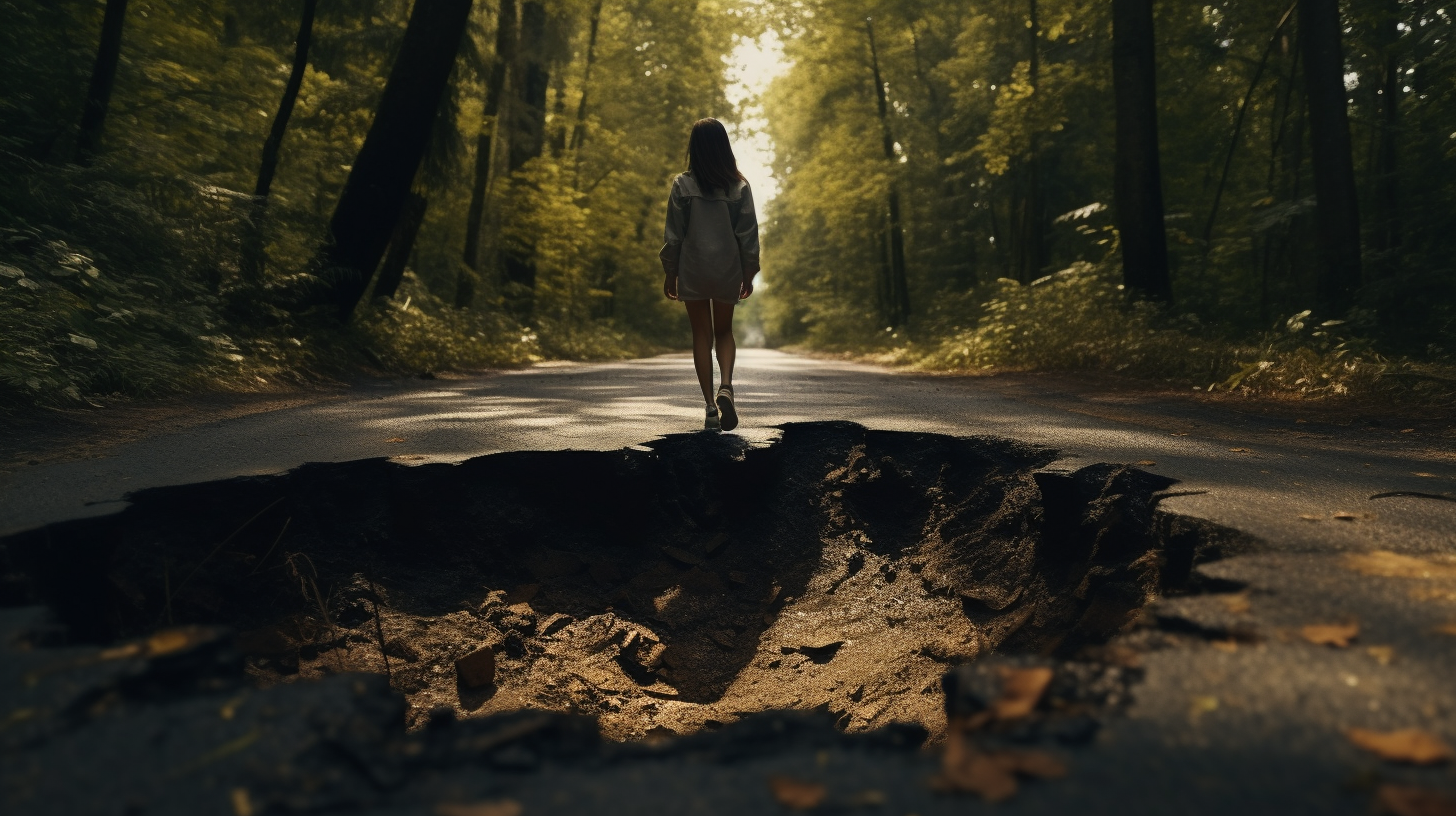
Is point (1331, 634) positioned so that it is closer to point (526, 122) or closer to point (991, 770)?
point (991, 770)

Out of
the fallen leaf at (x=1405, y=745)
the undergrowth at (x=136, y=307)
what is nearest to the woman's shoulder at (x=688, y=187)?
the undergrowth at (x=136, y=307)

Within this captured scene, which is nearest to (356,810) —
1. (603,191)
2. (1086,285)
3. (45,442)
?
(45,442)

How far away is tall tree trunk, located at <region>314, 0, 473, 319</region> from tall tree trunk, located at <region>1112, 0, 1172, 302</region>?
8.45m

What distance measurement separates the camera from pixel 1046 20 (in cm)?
1481

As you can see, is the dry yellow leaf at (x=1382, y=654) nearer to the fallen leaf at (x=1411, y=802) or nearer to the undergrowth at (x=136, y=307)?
the fallen leaf at (x=1411, y=802)

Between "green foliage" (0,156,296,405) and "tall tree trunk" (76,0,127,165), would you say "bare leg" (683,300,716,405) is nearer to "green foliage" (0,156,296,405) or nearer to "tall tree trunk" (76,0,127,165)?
"green foliage" (0,156,296,405)

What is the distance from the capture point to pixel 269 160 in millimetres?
10797

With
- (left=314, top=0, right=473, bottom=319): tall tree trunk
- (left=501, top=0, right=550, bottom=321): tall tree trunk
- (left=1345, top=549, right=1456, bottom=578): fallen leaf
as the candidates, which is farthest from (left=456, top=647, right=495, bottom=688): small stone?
(left=501, top=0, right=550, bottom=321): tall tree trunk

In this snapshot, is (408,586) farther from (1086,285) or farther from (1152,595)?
(1086,285)

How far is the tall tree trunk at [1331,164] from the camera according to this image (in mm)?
9531

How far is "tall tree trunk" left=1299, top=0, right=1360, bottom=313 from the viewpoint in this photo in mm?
9531

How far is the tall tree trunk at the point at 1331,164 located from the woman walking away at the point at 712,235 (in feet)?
23.3

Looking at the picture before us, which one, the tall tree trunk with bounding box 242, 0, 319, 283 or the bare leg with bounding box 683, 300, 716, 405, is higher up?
the tall tree trunk with bounding box 242, 0, 319, 283

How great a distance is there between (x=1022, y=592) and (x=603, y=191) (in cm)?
2439
